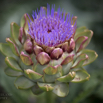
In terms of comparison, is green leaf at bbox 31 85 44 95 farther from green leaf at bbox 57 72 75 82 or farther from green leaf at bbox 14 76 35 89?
green leaf at bbox 57 72 75 82

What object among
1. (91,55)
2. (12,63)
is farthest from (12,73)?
(91,55)

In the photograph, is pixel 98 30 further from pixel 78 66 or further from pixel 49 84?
pixel 49 84

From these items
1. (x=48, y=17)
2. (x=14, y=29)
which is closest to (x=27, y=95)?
(x=14, y=29)

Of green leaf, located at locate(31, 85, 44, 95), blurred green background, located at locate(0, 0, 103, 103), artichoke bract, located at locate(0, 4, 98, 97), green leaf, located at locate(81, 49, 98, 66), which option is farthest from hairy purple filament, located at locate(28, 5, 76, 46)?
blurred green background, located at locate(0, 0, 103, 103)

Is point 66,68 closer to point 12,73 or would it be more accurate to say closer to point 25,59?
point 25,59

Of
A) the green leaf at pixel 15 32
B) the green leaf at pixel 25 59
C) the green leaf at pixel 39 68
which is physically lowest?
the green leaf at pixel 39 68

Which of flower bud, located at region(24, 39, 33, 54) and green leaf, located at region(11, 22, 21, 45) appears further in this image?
green leaf, located at region(11, 22, 21, 45)

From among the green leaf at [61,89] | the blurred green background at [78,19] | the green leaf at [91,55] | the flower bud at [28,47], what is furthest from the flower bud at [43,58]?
the blurred green background at [78,19]

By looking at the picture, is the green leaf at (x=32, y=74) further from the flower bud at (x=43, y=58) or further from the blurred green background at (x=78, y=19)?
the blurred green background at (x=78, y=19)
